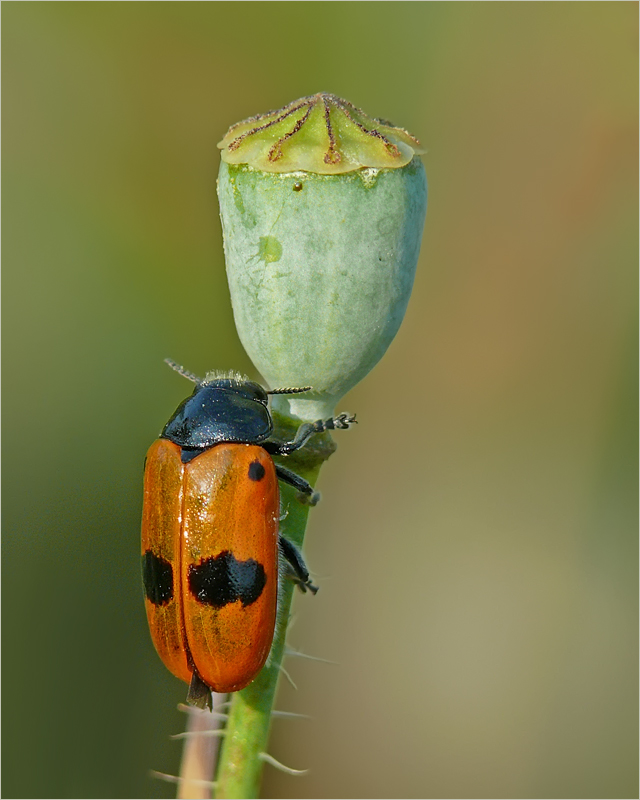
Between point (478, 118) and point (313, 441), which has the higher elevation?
point (478, 118)

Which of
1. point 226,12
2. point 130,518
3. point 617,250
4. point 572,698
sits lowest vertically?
point 572,698

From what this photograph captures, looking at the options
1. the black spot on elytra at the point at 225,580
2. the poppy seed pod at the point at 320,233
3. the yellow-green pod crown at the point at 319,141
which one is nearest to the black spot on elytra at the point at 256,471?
the black spot on elytra at the point at 225,580

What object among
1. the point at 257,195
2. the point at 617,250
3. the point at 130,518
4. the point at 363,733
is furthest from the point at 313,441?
the point at 363,733

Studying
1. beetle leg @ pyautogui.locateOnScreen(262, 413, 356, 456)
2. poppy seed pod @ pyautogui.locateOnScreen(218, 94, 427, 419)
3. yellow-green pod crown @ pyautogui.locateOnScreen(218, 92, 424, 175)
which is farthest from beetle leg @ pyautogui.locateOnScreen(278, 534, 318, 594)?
yellow-green pod crown @ pyautogui.locateOnScreen(218, 92, 424, 175)

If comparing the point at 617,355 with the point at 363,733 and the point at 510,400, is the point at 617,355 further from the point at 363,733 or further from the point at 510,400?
the point at 363,733

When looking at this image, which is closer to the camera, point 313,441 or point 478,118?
point 313,441

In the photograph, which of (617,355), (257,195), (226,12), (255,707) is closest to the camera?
(257,195)
